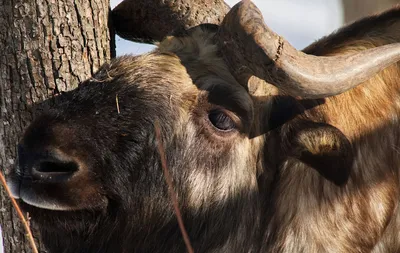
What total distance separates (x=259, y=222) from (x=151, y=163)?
2.47 ft

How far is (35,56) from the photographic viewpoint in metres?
4.81

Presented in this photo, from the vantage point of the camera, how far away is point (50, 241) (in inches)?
174

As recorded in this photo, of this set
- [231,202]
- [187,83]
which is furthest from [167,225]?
[187,83]

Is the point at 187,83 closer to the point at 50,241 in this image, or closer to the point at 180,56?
the point at 180,56

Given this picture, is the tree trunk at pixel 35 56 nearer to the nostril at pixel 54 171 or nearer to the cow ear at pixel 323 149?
the nostril at pixel 54 171

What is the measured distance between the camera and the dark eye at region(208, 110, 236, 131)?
4.31 meters

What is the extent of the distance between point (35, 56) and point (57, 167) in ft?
3.64

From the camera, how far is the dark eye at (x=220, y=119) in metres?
4.31

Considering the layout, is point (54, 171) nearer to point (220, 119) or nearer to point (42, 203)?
point (42, 203)

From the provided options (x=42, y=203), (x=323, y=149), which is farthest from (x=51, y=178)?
(x=323, y=149)

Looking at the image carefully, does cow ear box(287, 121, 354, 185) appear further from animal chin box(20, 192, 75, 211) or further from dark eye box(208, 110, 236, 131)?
animal chin box(20, 192, 75, 211)

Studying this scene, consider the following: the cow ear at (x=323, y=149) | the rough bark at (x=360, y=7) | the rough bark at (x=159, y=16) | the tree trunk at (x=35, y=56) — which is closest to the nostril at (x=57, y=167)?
the tree trunk at (x=35, y=56)

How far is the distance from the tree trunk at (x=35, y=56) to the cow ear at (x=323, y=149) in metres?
1.32

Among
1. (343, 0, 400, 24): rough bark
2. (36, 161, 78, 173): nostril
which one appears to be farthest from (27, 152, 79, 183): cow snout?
(343, 0, 400, 24): rough bark
